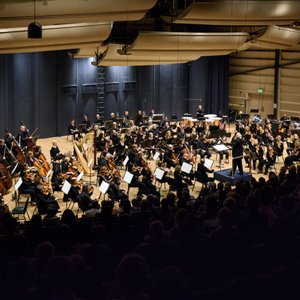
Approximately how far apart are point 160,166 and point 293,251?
8635 millimetres

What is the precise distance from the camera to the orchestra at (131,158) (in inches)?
492

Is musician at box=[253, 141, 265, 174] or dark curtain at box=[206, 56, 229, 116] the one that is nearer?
musician at box=[253, 141, 265, 174]

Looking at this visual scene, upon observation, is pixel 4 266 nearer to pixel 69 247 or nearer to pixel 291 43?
pixel 69 247

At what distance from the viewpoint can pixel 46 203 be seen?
11.0 m

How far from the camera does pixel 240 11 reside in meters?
13.7

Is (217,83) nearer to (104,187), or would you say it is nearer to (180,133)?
(180,133)

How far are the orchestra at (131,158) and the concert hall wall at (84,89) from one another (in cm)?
266

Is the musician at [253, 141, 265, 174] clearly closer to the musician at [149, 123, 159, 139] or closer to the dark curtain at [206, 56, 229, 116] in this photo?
the musician at [149, 123, 159, 139]

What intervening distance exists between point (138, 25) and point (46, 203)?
14307 mm

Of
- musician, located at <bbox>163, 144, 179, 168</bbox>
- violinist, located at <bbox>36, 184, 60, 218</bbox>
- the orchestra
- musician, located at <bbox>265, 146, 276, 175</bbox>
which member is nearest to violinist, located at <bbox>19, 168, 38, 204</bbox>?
the orchestra

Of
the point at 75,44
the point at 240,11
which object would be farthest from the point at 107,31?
the point at 240,11

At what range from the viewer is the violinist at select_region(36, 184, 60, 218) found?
34.9 feet

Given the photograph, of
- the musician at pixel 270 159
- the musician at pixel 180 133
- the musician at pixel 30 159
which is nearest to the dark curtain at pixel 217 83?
the musician at pixel 180 133

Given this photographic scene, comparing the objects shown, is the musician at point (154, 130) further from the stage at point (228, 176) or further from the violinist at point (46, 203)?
the violinist at point (46, 203)
